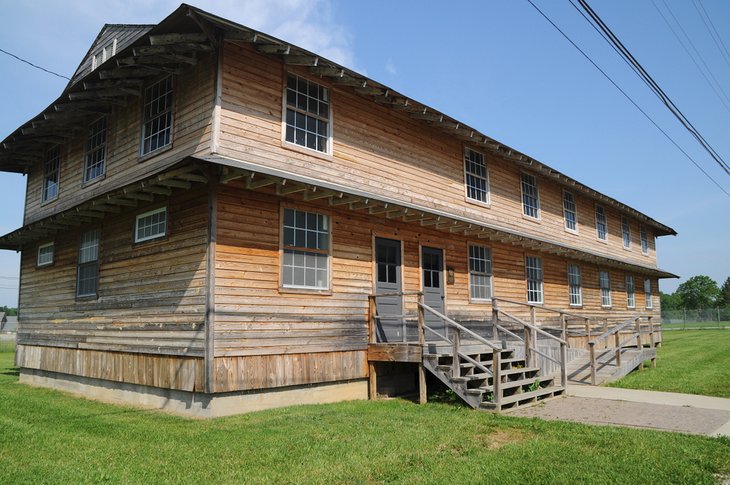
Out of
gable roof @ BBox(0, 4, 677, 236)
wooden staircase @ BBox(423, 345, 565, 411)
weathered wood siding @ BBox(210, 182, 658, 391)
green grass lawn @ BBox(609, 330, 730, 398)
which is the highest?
gable roof @ BBox(0, 4, 677, 236)

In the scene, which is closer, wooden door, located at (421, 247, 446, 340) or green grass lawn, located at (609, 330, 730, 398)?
green grass lawn, located at (609, 330, 730, 398)

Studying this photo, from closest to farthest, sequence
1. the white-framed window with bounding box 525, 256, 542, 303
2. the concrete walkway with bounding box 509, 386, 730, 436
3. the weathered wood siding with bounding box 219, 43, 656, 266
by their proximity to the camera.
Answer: the concrete walkway with bounding box 509, 386, 730, 436 → the weathered wood siding with bounding box 219, 43, 656, 266 → the white-framed window with bounding box 525, 256, 542, 303

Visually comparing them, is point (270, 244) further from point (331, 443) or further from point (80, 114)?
point (80, 114)

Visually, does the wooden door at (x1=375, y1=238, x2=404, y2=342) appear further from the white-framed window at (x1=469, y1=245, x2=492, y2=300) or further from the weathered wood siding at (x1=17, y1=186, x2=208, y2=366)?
the weathered wood siding at (x1=17, y1=186, x2=208, y2=366)

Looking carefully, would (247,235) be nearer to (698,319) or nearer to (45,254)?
(45,254)

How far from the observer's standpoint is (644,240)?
28.5 metres

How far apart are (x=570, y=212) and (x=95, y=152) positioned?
15864mm

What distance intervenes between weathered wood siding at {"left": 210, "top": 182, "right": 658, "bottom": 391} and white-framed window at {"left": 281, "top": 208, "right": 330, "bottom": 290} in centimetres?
16

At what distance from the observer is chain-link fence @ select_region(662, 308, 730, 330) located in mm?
51375

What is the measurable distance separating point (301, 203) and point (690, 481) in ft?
24.2

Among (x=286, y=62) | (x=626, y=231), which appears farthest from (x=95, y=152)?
(x=626, y=231)

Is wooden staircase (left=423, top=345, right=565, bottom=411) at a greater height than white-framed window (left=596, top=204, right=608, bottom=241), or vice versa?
white-framed window (left=596, top=204, right=608, bottom=241)

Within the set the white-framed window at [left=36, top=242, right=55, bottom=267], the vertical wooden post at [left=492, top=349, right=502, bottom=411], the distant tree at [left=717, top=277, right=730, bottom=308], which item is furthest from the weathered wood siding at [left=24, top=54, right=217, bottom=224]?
the distant tree at [left=717, top=277, right=730, bottom=308]

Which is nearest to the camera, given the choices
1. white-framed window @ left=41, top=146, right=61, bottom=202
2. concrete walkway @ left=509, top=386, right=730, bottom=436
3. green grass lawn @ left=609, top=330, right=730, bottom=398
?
concrete walkway @ left=509, top=386, right=730, bottom=436
